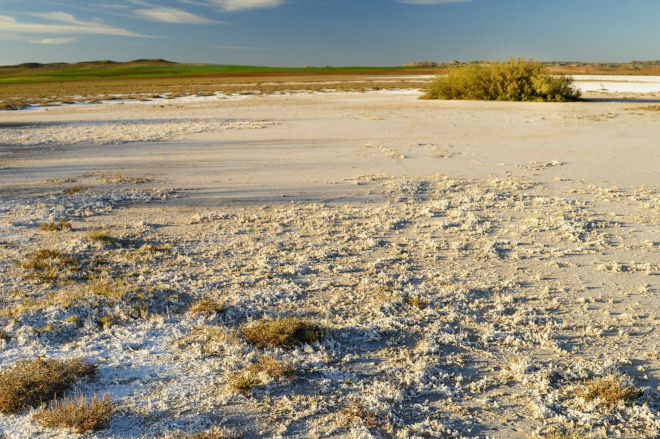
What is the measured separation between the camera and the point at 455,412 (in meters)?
3.81

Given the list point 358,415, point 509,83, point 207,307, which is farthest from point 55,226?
point 509,83

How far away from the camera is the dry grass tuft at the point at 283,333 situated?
15.5 ft

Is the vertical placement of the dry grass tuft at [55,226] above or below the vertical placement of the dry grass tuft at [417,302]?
above

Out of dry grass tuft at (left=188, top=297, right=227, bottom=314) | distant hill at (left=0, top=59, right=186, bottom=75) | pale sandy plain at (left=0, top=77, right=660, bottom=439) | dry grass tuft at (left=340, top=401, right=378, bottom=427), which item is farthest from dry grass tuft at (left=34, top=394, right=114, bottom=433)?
distant hill at (left=0, top=59, right=186, bottom=75)

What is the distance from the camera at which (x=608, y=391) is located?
12.7 feet

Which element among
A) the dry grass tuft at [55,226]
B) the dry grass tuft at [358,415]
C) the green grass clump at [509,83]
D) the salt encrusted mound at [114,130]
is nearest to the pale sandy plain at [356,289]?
the dry grass tuft at [358,415]

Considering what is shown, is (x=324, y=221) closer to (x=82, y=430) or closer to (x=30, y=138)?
(x=82, y=430)

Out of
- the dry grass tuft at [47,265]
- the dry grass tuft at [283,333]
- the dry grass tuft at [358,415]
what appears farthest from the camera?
the dry grass tuft at [47,265]

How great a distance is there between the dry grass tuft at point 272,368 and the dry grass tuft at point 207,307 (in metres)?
1.16

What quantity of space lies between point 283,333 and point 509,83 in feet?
110

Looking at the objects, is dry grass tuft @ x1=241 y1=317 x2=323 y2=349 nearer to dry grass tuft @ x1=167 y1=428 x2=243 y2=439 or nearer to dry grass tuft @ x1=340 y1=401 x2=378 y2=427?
dry grass tuft @ x1=340 y1=401 x2=378 y2=427

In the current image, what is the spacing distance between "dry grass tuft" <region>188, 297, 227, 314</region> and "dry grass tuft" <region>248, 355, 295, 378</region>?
1159mm

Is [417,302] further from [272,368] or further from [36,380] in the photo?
[36,380]

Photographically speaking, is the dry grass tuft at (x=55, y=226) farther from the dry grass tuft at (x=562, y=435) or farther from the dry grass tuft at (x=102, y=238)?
the dry grass tuft at (x=562, y=435)
